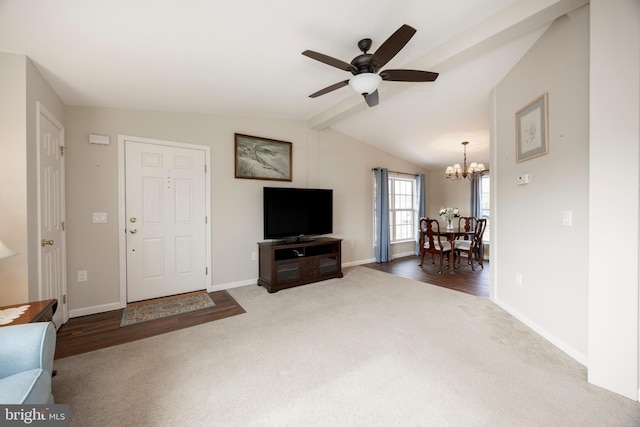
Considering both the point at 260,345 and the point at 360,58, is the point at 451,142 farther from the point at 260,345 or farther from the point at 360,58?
the point at 260,345

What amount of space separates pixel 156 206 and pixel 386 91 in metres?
3.25

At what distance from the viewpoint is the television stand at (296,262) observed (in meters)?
3.74

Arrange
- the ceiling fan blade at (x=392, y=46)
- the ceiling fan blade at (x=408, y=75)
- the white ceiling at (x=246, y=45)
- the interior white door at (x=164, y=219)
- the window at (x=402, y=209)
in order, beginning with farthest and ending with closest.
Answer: the window at (x=402, y=209) → the interior white door at (x=164, y=219) → the ceiling fan blade at (x=408, y=75) → the white ceiling at (x=246, y=45) → the ceiling fan blade at (x=392, y=46)

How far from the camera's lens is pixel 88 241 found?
9.86 feet

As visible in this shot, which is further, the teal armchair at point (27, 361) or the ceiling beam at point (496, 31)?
the ceiling beam at point (496, 31)

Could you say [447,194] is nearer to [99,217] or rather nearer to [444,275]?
[444,275]

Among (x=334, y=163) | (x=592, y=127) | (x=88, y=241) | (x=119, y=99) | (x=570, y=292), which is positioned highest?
(x=119, y=99)

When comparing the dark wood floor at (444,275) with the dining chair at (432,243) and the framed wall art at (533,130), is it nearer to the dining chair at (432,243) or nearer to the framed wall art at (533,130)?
the dining chair at (432,243)

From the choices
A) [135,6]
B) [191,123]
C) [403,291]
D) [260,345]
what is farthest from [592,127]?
[191,123]

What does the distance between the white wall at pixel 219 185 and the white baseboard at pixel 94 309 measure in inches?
0.4

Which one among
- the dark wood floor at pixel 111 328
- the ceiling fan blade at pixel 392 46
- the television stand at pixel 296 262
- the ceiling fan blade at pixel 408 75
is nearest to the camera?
the ceiling fan blade at pixel 392 46

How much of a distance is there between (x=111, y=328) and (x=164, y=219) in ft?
4.43

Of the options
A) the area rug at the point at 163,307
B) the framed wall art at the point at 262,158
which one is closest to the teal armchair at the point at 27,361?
the area rug at the point at 163,307

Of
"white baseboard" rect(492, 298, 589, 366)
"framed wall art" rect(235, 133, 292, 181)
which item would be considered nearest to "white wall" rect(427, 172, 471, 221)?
"white baseboard" rect(492, 298, 589, 366)
